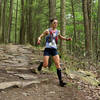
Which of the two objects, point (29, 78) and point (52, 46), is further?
point (29, 78)

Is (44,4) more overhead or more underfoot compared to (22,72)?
more overhead

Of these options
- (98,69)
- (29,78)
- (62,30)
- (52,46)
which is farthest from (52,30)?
(98,69)

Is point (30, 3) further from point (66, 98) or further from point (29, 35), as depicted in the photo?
point (66, 98)

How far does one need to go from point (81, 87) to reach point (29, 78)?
1.80m

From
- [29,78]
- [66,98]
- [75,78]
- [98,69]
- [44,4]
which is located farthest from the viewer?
[44,4]

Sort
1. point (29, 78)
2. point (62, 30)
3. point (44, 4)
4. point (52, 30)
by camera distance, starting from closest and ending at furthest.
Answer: point (52, 30), point (29, 78), point (62, 30), point (44, 4)

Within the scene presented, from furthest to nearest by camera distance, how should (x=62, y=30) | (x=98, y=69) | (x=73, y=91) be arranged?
(x=98, y=69) < (x=62, y=30) < (x=73, y=91)

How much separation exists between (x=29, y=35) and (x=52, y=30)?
14661 millimetres

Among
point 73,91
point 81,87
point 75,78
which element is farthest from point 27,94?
point 75,78

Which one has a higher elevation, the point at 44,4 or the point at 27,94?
the point at 44,4

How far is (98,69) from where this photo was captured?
9.91 metres

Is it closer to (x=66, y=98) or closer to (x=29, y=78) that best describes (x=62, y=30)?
(x=29, y=78)

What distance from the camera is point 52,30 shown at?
565 centimetres

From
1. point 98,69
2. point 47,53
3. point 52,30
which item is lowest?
point 98,69
